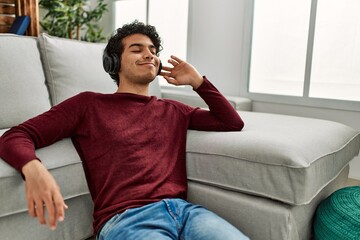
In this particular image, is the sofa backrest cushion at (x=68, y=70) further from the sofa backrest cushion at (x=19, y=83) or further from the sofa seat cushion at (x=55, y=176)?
the sofa seat cushion at (x=55, y=176)

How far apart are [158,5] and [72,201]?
2501 millimetres

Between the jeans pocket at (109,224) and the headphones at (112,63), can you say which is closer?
the jeans pocket at (109,224)

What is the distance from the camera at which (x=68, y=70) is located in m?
1.77

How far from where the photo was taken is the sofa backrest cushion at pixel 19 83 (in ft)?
4.96

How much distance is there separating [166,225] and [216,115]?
1.72 feet

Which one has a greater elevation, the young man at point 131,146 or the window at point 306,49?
the window at point 306,49

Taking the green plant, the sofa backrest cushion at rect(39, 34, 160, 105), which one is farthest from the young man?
the green plant

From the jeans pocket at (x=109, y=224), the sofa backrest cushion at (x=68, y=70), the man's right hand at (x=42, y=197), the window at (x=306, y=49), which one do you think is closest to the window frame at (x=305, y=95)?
the window at (x=306, y=49)

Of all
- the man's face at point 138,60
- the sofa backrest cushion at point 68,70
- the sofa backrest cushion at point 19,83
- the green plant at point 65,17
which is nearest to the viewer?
the man's face at point 138,60

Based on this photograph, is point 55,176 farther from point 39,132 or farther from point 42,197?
point 42,197

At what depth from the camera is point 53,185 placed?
0.85 meters

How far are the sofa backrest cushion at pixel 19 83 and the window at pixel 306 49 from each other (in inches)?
63.8

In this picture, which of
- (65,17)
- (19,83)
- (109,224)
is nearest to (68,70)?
(19,83)

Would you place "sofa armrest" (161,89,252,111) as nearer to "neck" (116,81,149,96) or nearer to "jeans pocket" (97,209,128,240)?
"neck" (116,81,149,96)
